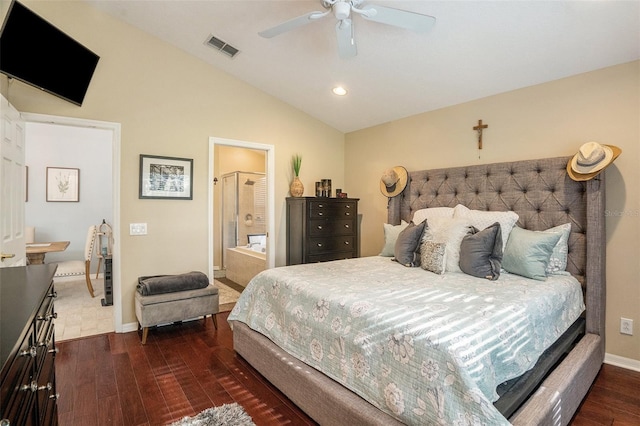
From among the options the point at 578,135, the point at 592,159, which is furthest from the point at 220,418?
the point at 578,135

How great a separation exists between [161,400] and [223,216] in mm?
4373

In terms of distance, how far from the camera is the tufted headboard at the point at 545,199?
239cm

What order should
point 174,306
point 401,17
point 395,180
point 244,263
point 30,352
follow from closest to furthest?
point 30,352, point 401,17, point 174,306, point 395,180, point 244,263

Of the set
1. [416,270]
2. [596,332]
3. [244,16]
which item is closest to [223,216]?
[244,16]

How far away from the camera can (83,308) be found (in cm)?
402

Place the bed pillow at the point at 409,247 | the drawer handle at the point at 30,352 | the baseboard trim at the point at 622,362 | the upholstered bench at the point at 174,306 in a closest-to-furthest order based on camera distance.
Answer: the drawer handle at the point at 30,352 → the baseboard trim at the point at 622,362 → the bed pillow at the point at 409,247 → the upholstered bench at the point at 174,306

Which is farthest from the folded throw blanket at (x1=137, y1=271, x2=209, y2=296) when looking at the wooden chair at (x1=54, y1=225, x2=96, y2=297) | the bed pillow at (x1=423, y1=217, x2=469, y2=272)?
the bed pillow at (x1=423, y1=217, x2=469, y2=272)

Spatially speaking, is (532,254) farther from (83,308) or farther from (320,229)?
(83,308)

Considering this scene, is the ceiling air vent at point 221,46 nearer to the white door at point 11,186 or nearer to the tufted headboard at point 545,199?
the white door at point 11,186

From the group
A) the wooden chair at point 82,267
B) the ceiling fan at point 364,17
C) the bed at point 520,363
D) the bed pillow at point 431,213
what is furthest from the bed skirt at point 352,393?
the wooden chair at point 82,267

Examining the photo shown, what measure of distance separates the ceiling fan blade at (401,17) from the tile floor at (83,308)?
344 centimetres

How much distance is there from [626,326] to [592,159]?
4.29 feet

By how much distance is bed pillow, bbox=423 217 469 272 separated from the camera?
2.56 m

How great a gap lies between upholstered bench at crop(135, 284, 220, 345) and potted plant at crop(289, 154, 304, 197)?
162 centimetres
